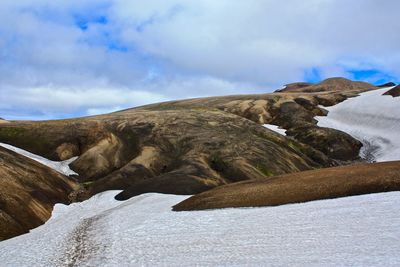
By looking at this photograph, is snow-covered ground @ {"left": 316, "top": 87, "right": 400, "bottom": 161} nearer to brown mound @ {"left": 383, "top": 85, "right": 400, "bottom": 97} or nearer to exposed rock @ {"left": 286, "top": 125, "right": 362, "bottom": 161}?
brown mound @ {"left": 383, "top": 85, "right": 400, "bottom": 97}

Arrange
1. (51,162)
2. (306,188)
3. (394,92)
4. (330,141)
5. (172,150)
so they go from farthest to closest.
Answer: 1. (394,92)
2. (330,141)
3. (172,150)
4. (51,162)
5. (306,188)

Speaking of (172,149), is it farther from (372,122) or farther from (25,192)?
(372,122)

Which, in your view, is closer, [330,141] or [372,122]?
[330,141]

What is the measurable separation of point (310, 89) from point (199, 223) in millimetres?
169801

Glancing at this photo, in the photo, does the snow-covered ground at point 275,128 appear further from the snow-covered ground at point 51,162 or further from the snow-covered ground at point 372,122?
the snow-covered ground at point 51,162

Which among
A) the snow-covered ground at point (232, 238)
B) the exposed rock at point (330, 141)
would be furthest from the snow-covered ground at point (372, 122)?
the snow-covered ground at point (232, 238)

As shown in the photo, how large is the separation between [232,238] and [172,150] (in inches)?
1894

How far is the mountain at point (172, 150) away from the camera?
62.8m

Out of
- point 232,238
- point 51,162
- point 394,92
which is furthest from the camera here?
point 394,92

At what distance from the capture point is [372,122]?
349 ft

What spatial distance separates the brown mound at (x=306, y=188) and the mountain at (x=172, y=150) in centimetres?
848

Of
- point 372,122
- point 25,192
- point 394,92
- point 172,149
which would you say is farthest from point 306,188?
point 394,92

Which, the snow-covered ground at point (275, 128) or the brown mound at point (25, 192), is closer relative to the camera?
the brown mound at point (25, 192)

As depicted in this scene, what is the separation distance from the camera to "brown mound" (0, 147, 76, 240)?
40.2m
